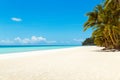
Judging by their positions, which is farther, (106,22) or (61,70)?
(106,22)

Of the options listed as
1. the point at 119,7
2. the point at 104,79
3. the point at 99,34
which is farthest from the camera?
the point at 99,34

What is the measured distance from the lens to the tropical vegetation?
20.6m

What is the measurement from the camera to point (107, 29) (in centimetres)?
2044

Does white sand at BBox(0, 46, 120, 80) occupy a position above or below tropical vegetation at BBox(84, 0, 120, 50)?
below

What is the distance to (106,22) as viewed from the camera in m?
21.7

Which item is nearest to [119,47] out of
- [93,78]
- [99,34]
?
[99,34]

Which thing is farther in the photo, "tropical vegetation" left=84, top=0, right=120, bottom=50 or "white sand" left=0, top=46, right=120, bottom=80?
"tropical vegetation" left=84, top=0, right=120, bottom=50

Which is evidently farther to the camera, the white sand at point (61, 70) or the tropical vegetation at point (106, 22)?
the tropical vegetation at point (106, 22)

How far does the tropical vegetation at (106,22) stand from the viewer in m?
20.6

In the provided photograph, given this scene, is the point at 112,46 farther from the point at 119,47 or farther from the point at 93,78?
the point at 93,78

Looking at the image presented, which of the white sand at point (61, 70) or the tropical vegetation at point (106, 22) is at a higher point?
the tropical vegetation at point (106, 22)

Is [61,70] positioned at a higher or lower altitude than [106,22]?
lower

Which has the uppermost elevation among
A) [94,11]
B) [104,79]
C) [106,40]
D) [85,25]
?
[94,11]

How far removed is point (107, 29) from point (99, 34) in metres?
2.18
